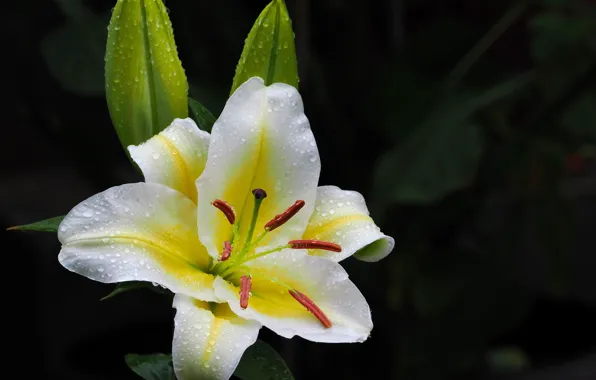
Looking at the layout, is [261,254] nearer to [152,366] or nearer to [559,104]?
[152,366]

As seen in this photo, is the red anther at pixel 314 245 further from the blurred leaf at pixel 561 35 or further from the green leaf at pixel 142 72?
the blurred leaf at pixel 561 35

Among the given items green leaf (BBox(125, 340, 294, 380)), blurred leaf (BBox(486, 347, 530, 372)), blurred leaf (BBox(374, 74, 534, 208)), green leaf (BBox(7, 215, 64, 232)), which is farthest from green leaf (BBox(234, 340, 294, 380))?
blurred leaf (BBox(486, 347, 530, 372))

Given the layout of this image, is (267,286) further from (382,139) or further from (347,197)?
(382,139)

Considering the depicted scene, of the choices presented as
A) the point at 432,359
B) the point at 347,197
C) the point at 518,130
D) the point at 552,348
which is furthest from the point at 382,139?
the point at 347,197

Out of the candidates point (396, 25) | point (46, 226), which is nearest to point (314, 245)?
point (46, 226)

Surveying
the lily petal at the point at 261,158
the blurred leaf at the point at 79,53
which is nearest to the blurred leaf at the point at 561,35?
the blurred leaf at the point at 79,53
